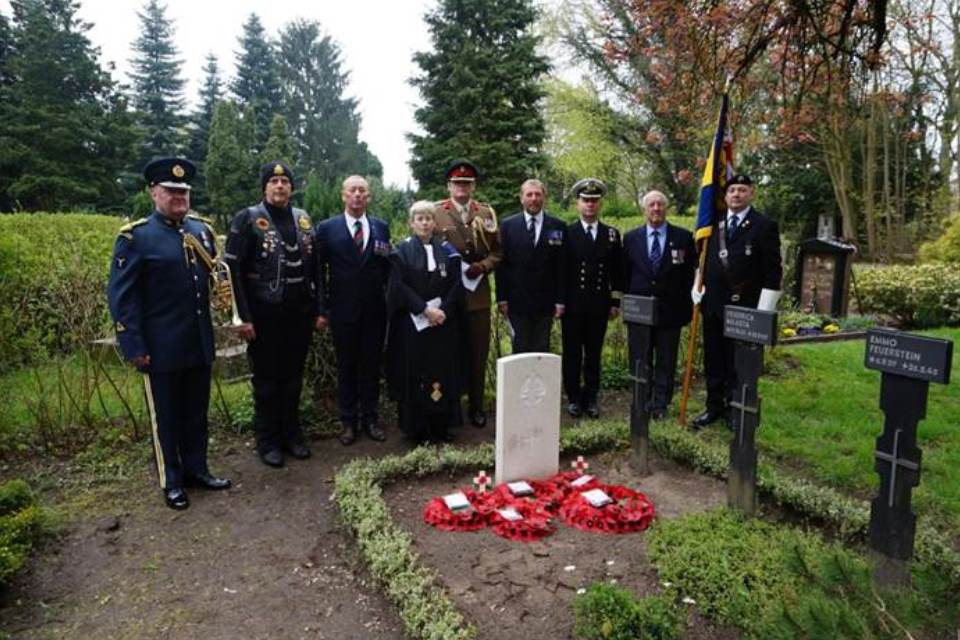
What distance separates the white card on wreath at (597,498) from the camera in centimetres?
428

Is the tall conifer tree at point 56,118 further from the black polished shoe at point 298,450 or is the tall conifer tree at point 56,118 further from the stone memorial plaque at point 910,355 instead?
the stone memorial plaque at point 910,355

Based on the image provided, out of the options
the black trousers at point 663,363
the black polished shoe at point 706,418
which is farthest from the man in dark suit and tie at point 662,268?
the black polished shoe at point 706,418

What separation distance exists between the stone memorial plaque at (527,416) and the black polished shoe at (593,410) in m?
1.48

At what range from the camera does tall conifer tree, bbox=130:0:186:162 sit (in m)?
37.3

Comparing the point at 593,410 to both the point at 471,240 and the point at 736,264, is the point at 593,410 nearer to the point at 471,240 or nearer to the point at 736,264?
the point at 736,264

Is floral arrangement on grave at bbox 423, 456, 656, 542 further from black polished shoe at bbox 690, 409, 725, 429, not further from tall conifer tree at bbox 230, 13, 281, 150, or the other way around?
tall conifer tree at bbox 230, 13, 281, 150

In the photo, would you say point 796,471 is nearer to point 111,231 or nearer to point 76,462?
point 76,462

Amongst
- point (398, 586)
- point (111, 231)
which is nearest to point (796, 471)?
point (398, 586)

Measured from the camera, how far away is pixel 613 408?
669 cm

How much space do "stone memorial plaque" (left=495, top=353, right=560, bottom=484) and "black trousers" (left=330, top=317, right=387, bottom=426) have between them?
140cm

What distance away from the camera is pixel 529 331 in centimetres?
604

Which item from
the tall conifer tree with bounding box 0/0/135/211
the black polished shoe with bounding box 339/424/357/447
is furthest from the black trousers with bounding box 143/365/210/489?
the tall conifer tree with bounding box 0/0/135/211

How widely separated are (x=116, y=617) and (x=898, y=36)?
1923 centimetres

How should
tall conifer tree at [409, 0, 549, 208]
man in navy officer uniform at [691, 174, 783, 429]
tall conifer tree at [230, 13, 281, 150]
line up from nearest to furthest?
man in navy officer uniform at [691, 174, 783, 429], tall conifer tree at [409, 0, 549, 208], tall conifer tree at [230, 13, 281, 150]
